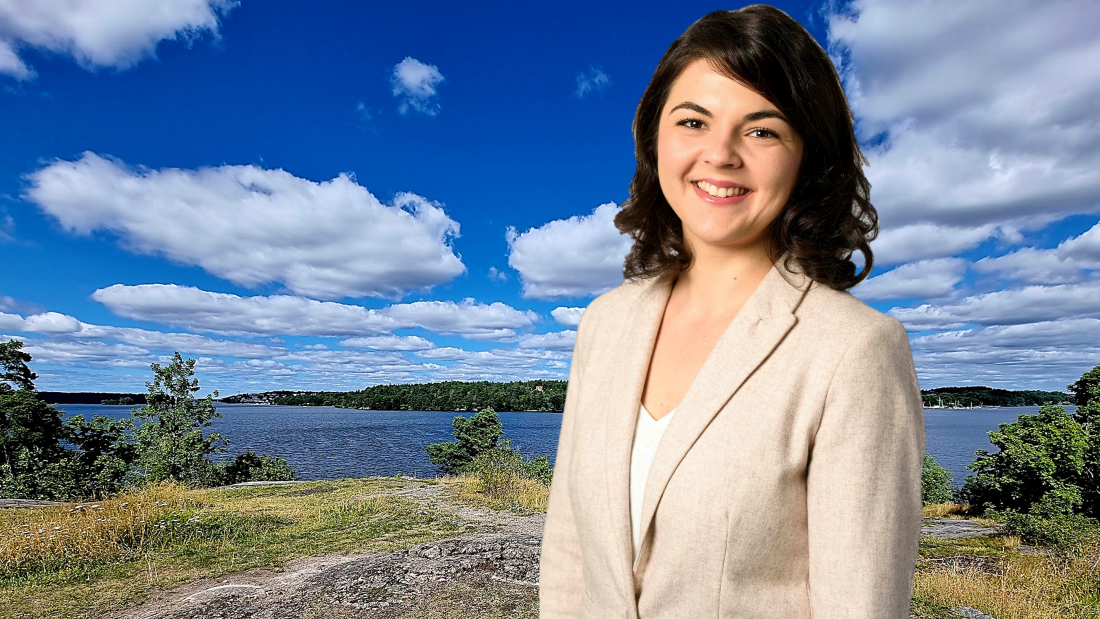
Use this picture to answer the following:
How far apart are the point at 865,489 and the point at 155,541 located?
7.77 m

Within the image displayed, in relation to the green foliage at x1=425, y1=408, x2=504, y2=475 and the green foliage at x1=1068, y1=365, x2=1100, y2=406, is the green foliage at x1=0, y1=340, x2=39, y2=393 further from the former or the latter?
the green foliage at x1=1068, y1=365, x2=1100, y2=406

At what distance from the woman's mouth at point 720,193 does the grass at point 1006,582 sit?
14.8ft

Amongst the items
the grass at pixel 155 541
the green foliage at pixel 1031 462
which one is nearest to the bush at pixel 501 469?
the grass at pixel 155 541

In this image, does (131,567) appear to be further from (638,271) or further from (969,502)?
(969,502)

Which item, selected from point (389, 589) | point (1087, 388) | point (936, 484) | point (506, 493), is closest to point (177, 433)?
point (506, 493)

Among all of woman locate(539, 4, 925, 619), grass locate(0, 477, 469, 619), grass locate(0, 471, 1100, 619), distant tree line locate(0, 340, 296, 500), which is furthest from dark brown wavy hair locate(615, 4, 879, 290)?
distant tree line locate(0, 340, 296, 500)

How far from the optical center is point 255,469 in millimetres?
15930

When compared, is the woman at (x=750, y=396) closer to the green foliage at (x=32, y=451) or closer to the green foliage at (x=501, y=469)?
the green foliage at (x=501, y=469)

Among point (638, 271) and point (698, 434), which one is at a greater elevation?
point (638, 271)

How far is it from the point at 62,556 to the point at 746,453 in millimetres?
7513

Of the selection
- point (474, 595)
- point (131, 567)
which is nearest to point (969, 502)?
point (474, 595)

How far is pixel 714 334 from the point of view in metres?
1.47

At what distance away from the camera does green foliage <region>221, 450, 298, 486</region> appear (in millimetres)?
15633

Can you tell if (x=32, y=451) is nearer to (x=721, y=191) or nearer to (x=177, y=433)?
(x=177, y=433)
